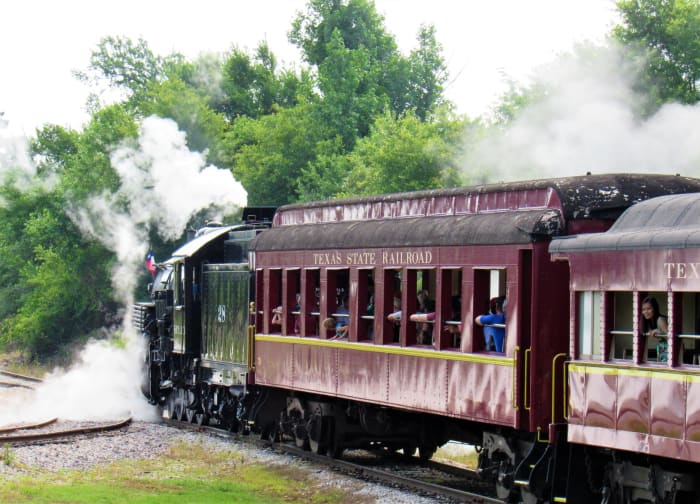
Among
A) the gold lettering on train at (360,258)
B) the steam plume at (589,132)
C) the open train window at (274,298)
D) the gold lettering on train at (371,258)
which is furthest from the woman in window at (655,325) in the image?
the steam plume at (589,132)

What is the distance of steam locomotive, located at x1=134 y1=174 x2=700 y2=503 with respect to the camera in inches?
419

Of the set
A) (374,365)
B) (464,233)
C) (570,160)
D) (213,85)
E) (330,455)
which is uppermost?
(213,85)

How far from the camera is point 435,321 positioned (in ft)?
45.3

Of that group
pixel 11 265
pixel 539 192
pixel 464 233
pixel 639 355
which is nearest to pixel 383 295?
pixel 464 233

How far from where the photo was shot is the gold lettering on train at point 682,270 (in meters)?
9.92

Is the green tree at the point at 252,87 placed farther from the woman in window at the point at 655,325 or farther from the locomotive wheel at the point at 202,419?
the woman in window at the point at 655,325

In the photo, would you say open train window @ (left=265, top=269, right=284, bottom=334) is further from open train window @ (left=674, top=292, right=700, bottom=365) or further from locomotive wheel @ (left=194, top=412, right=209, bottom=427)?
open train window @ (left=674, top=292, right=700, bottom=365)

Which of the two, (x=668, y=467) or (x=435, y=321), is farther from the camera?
(x=435, y=321)

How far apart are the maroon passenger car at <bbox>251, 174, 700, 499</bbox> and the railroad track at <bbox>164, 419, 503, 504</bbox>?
0.85 ft

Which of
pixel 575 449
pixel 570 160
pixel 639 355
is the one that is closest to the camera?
pixel 639 355

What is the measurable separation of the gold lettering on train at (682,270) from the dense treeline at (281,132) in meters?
20.6

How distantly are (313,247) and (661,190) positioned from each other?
5.95 meters

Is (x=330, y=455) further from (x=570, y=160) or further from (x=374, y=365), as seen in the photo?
(x=570, y=160)

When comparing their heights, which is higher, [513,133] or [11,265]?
[513,133]
